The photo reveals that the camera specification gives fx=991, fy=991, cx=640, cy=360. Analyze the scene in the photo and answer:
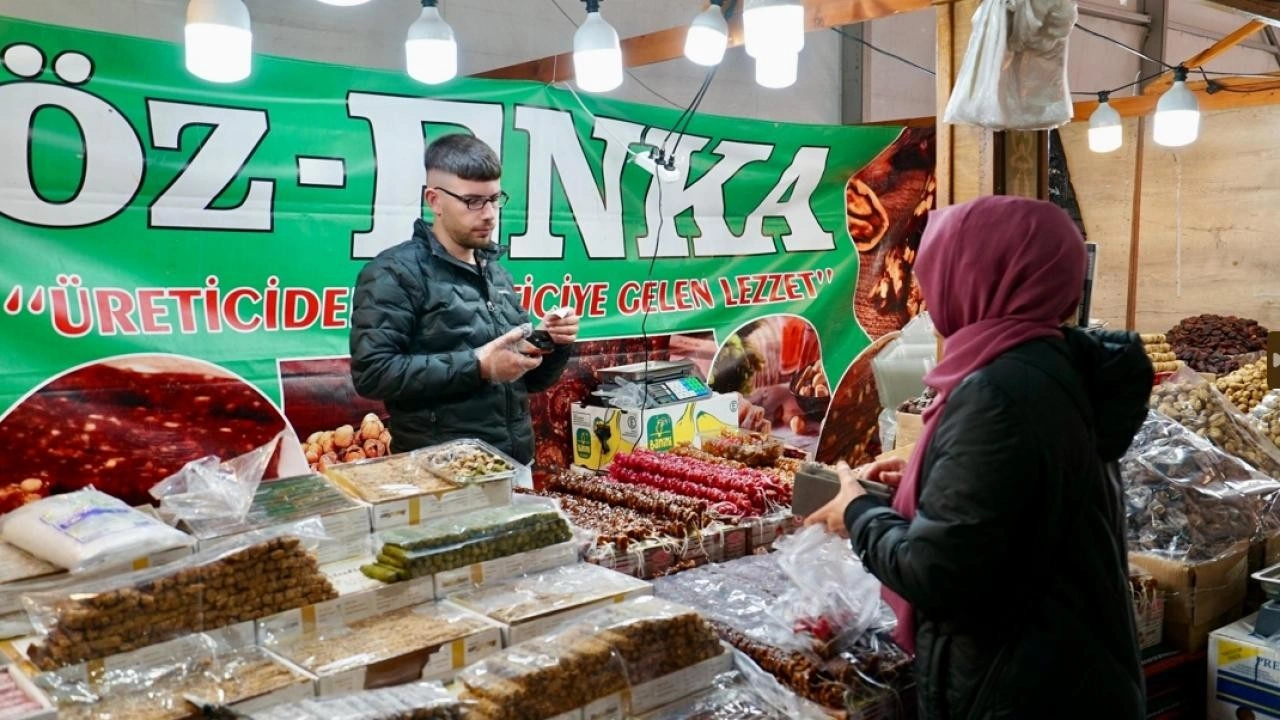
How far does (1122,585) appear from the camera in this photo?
1.61m

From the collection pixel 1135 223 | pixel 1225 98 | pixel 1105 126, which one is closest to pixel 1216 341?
pixel 1135 223

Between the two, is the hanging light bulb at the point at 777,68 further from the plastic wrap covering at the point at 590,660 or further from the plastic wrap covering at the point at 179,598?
the plastic wrap covering at the point at 179,598

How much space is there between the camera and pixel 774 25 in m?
2.92

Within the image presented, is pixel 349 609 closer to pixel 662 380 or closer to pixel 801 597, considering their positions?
pixel 801 597

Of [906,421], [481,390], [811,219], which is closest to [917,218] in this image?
[811,219]

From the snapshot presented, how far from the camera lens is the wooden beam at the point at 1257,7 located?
11.1ft

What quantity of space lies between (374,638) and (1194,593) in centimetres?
215

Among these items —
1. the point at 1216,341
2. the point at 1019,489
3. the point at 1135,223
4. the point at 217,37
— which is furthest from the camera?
the point at 1135,223

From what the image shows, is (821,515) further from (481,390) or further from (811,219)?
(811,219)

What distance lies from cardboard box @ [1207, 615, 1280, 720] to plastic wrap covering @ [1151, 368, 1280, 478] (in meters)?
0.86

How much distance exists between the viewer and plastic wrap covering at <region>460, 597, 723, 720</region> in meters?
1.64

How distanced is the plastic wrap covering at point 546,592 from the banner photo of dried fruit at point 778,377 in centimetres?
300

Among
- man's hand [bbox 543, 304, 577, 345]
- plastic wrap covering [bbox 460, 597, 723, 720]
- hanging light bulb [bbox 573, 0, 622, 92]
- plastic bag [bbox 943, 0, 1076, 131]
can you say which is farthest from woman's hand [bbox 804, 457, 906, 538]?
hanging light bulb [bbox 573, 0, 622, 92]

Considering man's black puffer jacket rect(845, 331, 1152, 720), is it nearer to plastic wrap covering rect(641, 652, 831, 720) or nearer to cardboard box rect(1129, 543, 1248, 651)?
plastic wrap covering rect(641, 652, 831, 720)
